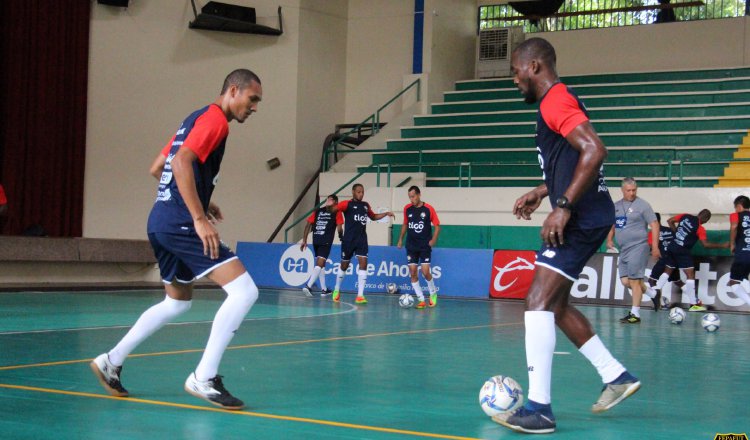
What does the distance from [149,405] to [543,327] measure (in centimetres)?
A: 247

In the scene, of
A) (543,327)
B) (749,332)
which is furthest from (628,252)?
(543,327)

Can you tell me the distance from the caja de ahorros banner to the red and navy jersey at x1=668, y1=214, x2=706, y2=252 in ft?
3.50

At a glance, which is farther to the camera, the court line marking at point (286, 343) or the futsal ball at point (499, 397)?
the court line marking at point (286, 343)

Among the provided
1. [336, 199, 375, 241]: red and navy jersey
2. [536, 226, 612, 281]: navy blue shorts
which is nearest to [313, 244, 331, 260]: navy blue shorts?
[336, 199, 375, 241]: red and navy jersey

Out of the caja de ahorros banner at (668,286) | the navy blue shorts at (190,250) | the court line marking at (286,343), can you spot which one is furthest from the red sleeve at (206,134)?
the caja de ahorros banner at (668,286)

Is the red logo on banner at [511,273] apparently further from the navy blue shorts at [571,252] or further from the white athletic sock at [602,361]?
the navy blue shorts at [571,252]

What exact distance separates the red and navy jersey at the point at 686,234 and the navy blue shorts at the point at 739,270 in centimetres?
143

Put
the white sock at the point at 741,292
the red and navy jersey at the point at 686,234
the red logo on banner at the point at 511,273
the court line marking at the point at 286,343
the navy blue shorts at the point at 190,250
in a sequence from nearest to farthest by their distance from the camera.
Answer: the navy blue shorts at the point at 190,250
the court line marking at the point at 286,343
the white sock at the point at 741,292
the red and navy jersey at the point at 686,234
the red logo on banner at the point at 511,273

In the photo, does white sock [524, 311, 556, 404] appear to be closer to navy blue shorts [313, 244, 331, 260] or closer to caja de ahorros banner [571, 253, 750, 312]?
caja de ahorros banner [571, 253, 750, 312]

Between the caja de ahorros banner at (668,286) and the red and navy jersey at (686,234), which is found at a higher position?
the red and navy jersey at (686,234)

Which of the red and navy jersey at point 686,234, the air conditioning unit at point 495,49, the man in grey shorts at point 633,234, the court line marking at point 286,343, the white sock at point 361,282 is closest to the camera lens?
the court line marking at point 286,343

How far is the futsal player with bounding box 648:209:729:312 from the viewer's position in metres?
18.6

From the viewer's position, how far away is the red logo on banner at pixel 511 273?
20594mm

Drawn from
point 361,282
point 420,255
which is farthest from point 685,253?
point 361,282
